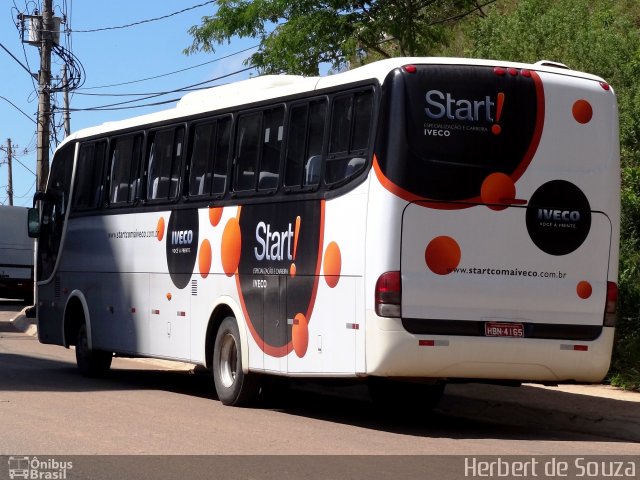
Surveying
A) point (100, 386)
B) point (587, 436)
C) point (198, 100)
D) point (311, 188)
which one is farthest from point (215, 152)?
point (587, 436)

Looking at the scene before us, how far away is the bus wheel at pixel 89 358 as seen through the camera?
17672 mm

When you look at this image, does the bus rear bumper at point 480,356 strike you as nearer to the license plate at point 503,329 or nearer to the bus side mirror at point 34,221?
the license plate at point 503,329

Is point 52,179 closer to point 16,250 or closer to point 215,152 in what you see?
point 215,152

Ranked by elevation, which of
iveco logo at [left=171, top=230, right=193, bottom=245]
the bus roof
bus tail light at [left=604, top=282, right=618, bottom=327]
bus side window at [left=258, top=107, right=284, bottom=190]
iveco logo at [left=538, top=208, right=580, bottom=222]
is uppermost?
the bus roof

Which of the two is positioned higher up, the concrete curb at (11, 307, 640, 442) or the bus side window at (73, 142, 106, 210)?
the bus side window at (73, 142, 106, 210)

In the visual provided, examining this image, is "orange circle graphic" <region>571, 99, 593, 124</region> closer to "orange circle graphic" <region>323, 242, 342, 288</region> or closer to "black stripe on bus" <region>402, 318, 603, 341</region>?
"black stripe on bus" <region>402, 318, 603, 341</region>

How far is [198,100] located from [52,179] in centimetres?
493

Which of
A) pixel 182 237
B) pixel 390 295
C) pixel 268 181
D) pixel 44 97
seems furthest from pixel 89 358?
pixel 44 97

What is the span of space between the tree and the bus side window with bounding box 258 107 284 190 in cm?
1038

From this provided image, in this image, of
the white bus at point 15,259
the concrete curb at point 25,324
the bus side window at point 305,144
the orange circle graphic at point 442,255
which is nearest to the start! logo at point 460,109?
the orange circle graphic at point 442,255

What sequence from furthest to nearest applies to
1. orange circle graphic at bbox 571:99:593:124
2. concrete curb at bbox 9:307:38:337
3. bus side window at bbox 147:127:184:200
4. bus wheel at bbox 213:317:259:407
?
concrete curb at bbox 9:307:38:337
bus side window at bbox 147:127:184:200
bus wheel at bbox 213:317:259:407
orange circle graphic at bbox 571:99:593:124

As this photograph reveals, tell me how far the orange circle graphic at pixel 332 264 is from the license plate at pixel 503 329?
5.00ft

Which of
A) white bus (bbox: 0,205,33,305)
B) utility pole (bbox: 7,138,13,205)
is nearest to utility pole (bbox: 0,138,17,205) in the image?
utility pole (bbox: 7,138,13,205)

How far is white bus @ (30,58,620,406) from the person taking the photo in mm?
11383
